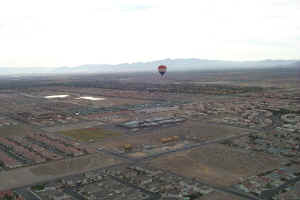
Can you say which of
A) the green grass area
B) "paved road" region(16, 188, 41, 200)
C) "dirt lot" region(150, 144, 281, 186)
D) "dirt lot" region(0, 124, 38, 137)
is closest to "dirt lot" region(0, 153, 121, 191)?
"paved road" region(16, 188, 41, 200)

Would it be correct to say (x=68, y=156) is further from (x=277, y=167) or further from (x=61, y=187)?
(x=277, y=167)

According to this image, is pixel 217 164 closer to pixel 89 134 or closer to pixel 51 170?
pixel 51 170

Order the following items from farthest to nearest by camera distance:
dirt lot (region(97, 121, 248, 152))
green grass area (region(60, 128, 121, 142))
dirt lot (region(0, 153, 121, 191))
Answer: green grass area (region(60, 128, 121, 142))
dirt lot (region(97, 121, 248, 152))
dirt lot (region(0, 153, 121, 191))

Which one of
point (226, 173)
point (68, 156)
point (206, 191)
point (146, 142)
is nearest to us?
point (206, 191)

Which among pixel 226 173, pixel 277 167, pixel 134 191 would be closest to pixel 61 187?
pixel 134 191

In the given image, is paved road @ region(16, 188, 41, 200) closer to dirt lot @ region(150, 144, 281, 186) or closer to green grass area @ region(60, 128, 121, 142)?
dirt lot @ region(150, 144, 281, 186)
